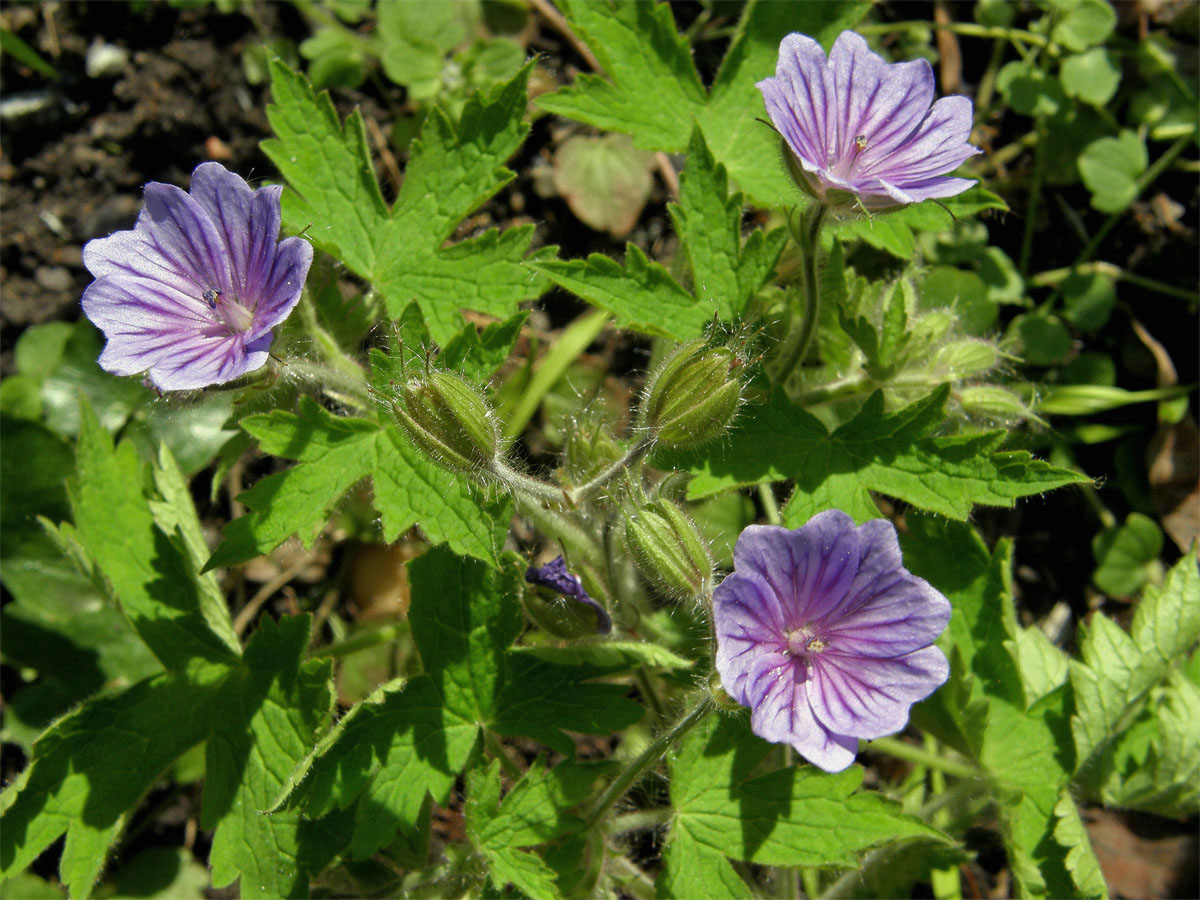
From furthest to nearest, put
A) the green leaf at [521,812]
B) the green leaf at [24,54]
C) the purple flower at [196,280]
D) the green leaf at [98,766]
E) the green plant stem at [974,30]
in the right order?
the green plant stem at [974,30] < the green leaf at [24,54] < the green leaf at [98,766] < the green leaf at [521,812] < the purple flower at [196,280]

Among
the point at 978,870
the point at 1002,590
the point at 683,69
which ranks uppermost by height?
the point at 683,69

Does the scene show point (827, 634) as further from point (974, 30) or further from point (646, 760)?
point (974, 30)

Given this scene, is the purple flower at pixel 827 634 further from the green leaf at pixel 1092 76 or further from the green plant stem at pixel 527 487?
the green leaf at pixel 1092 76

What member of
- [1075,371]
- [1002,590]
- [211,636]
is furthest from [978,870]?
[211,636]

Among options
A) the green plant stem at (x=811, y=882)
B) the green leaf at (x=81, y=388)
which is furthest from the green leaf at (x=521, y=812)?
the green leaf at (x=81, y=388)

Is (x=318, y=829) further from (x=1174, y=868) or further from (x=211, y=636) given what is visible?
(x=1174, y=868)
